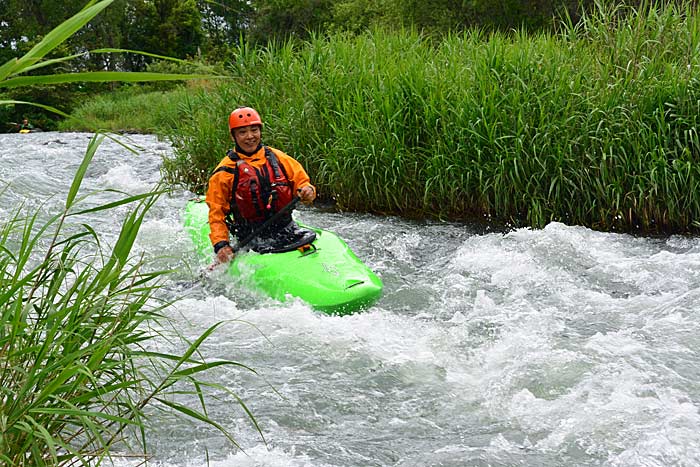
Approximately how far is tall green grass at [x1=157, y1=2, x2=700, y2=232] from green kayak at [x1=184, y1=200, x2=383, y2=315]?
1.80m

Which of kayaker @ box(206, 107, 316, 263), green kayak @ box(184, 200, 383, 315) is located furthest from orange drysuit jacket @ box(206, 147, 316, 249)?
green kayak @ box(184, 200, 383, 315)

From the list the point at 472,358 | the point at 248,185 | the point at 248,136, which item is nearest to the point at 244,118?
the point at 248,136

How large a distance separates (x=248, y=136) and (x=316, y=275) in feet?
3.82

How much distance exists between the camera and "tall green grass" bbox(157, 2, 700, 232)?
5.71 m

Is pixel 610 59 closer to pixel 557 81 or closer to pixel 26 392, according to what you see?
pixel 557 81

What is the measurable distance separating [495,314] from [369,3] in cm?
2099

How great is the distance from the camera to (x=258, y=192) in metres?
5.00

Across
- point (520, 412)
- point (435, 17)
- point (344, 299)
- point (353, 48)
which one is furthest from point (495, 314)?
point (435, 17)

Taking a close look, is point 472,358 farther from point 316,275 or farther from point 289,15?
point 289,15

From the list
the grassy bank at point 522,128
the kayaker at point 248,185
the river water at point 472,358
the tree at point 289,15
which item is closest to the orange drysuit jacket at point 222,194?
the kayaker at point 248,185

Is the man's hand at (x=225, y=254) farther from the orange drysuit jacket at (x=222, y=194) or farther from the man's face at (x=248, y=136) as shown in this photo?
the man's face at (x=248, y=136)

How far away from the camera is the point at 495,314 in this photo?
4312mm

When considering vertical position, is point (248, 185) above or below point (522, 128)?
below

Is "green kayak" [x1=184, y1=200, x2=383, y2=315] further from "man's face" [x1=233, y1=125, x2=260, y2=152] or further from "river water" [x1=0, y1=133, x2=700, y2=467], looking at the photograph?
"man's face" [x1=233, y1=125, x2=260, y2=152]
